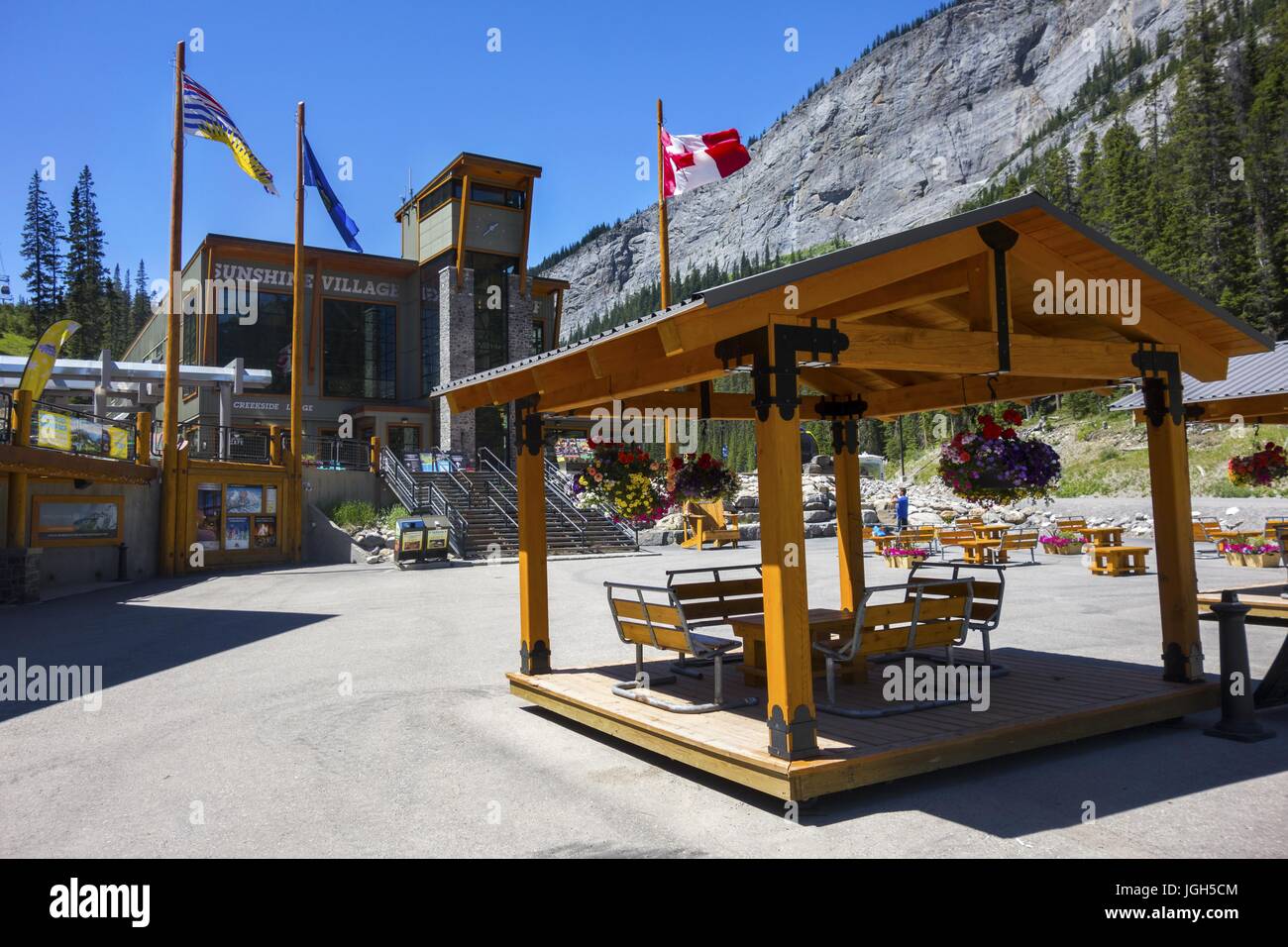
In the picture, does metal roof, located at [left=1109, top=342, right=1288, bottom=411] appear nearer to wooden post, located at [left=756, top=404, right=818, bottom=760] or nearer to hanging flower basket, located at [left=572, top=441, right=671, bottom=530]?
hanging flower basket, located at [left=572, top=441, right=671, bottom=530]

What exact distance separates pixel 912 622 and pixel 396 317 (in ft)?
106

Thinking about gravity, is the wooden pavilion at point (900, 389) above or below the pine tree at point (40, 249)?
below

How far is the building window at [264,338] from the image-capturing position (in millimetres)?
32531

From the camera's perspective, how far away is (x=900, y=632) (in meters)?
6.05

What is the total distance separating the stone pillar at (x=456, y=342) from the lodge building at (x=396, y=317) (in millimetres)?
43

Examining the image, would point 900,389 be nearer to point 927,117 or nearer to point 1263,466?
point 1263,466

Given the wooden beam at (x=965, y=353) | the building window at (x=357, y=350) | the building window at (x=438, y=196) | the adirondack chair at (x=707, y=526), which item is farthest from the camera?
the building window at (x=357, y=350)

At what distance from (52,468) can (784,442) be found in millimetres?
15759

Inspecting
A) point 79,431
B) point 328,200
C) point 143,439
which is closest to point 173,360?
point 143,439

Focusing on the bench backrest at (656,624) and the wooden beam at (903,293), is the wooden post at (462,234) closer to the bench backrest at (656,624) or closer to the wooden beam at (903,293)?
the bench backrest at (656,624)

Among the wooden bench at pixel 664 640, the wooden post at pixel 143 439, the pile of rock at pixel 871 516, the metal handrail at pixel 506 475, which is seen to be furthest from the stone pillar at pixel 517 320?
the wooden bench at pixel 664 640

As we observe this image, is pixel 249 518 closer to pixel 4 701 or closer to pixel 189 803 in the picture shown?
pixel 4 701
